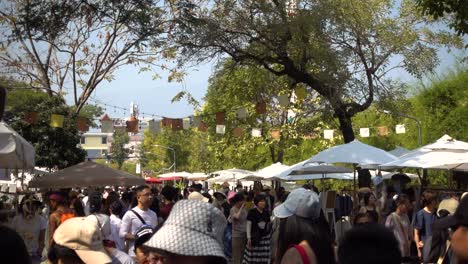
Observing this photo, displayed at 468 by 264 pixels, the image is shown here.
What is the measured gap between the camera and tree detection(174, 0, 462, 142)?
2061 centimetres

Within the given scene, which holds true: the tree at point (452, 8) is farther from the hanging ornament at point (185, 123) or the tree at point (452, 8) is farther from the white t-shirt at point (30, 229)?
the hanging ornament at point (185, 123)

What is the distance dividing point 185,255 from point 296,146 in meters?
43.6

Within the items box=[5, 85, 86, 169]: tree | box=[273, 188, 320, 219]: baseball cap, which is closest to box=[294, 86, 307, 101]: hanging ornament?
box=[5, 85, 86, 169]: tree

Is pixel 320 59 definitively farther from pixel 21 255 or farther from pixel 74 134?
pixel 21 255

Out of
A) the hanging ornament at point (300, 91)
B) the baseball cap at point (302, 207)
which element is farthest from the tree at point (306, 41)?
the baseball cap at point (302, 207)

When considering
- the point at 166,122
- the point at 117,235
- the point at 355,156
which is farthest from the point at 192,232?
the point at 166,122

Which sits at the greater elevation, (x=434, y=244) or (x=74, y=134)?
(x=74, y=134)

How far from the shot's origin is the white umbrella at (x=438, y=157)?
55.9ft

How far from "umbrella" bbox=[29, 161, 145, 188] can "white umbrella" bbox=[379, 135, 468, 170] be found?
5923mm

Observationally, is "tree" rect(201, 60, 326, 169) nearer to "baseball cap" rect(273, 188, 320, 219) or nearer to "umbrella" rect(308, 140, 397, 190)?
"umbrella" rect(308, 140, 397, 190)

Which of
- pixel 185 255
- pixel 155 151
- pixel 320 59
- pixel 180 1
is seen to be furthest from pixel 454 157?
pixel 155 151

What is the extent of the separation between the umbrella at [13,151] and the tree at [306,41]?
28.7 feet

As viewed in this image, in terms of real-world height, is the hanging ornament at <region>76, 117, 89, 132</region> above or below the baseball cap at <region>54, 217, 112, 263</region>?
above

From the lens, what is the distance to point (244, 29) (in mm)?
20891
